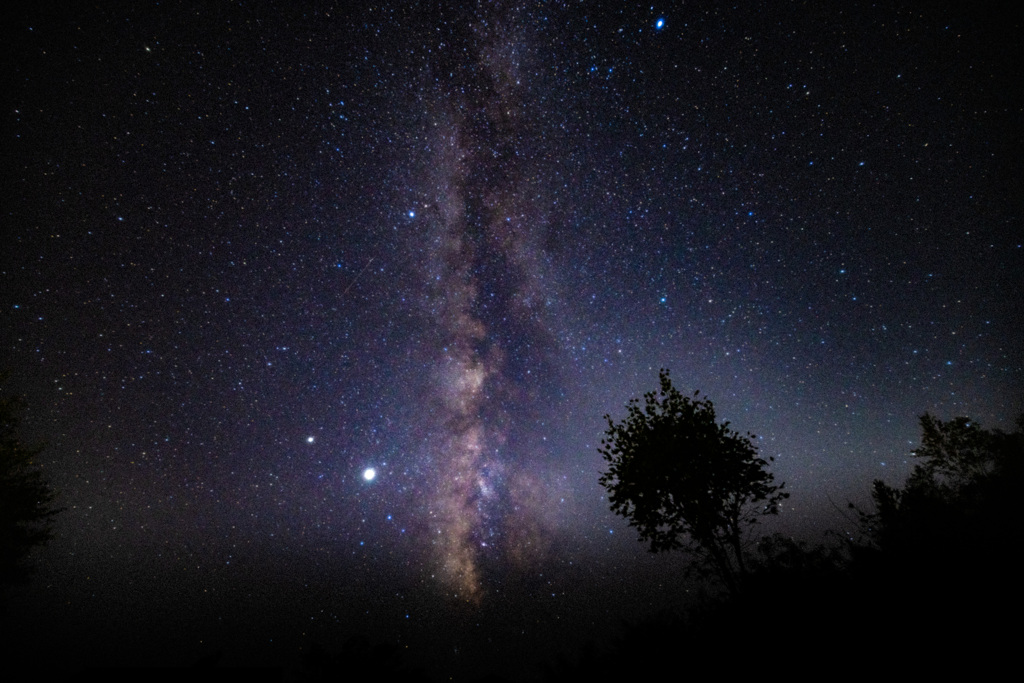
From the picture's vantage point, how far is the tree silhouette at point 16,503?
18938 millimetres

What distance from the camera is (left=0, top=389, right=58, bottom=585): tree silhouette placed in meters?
18.9

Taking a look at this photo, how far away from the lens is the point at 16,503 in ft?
64.0

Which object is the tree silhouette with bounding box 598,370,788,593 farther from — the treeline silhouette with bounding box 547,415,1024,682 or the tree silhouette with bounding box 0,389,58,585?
the tree silhouette with bounding box 0,389,58,585

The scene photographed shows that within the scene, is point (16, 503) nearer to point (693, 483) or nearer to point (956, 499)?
point (693, 483)

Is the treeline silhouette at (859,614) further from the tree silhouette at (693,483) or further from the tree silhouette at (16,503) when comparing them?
the tree silhouette at (16,503)

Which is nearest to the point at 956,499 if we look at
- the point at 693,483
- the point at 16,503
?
the point at 693,483

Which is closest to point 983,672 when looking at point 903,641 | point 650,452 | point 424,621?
point 903,641

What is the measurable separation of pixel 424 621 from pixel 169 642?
113m

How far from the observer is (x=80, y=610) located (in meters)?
77.4

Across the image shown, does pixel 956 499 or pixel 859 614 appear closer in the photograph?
pixel 859 614

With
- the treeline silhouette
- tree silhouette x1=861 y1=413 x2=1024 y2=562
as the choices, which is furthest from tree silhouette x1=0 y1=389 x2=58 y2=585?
tree silhouette x1=861 y1=413 x2=1024 y2=562

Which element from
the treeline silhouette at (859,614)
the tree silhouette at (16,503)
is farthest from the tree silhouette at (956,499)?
the tree silhouette at (16,503)

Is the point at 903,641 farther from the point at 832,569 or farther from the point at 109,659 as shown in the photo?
the point at 109,659

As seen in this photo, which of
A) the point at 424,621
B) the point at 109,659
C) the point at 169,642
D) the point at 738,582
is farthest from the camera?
the point at 424,621
